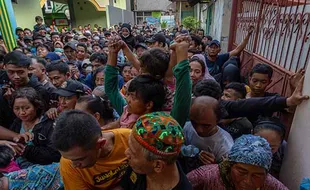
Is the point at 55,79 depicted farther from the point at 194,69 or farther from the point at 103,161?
the point at 103,161

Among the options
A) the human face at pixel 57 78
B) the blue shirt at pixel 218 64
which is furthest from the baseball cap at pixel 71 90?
the blue shirt at pixel 218 64

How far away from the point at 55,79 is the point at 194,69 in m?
1.94

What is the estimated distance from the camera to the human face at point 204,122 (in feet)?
5.01

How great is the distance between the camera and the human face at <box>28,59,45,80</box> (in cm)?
299

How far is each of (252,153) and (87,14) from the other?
21.6m

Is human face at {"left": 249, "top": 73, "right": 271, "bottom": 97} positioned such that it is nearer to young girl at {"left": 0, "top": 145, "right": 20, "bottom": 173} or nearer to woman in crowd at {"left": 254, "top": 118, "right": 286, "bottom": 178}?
woman in crowd at {"left": 254, "top": 118, "right": 286, "bottom": 178}

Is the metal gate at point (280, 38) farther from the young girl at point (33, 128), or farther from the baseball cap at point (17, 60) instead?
the baseball cap at point (17, 60)

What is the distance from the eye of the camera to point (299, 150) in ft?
5.07

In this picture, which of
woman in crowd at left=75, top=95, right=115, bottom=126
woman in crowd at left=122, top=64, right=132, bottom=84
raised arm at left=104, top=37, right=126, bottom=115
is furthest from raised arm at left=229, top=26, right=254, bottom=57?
woman in crowd at left=75, top=95, right=115, bottom=126

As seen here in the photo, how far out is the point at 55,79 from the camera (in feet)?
10.0

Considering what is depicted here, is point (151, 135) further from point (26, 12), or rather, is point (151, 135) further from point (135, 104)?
point (26, 12)

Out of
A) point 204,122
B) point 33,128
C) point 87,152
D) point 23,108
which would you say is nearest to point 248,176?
point 204,122

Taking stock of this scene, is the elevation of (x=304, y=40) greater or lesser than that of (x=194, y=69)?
greater

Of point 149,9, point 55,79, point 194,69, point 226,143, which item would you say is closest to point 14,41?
point 55,79
